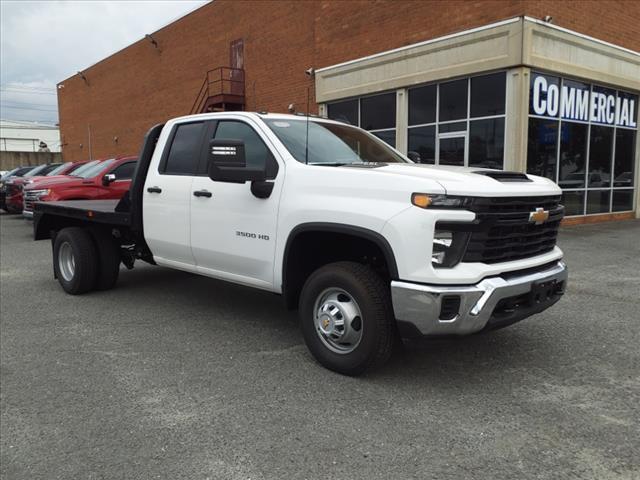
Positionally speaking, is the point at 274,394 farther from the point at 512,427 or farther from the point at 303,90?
the point at 303,90

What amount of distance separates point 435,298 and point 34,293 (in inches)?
222

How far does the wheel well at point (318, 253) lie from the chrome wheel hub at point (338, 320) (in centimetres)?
37

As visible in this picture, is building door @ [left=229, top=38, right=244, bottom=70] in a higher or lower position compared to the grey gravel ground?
higher

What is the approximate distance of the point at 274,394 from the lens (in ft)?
12.6

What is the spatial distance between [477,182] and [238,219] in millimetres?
2045

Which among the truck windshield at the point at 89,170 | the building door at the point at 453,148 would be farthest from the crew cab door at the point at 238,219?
the building door at the point at 453,148

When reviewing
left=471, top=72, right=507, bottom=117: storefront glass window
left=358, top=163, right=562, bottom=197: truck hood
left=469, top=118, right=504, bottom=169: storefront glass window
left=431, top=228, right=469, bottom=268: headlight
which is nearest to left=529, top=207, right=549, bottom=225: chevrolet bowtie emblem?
left=358, top=163, right=562, bottom=197: truck hood

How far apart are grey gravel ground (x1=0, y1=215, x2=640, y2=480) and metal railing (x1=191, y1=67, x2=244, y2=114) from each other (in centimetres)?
1779

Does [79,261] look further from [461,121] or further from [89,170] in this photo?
[461,121]

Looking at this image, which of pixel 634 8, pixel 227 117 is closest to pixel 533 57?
pixel 634 8

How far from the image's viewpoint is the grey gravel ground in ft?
9.71

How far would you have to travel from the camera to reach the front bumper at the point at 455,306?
351 centimetres

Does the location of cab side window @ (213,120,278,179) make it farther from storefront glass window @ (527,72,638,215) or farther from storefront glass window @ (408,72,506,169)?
storefront glass window @ (527,72,638,215)

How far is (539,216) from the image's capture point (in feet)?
13.2
